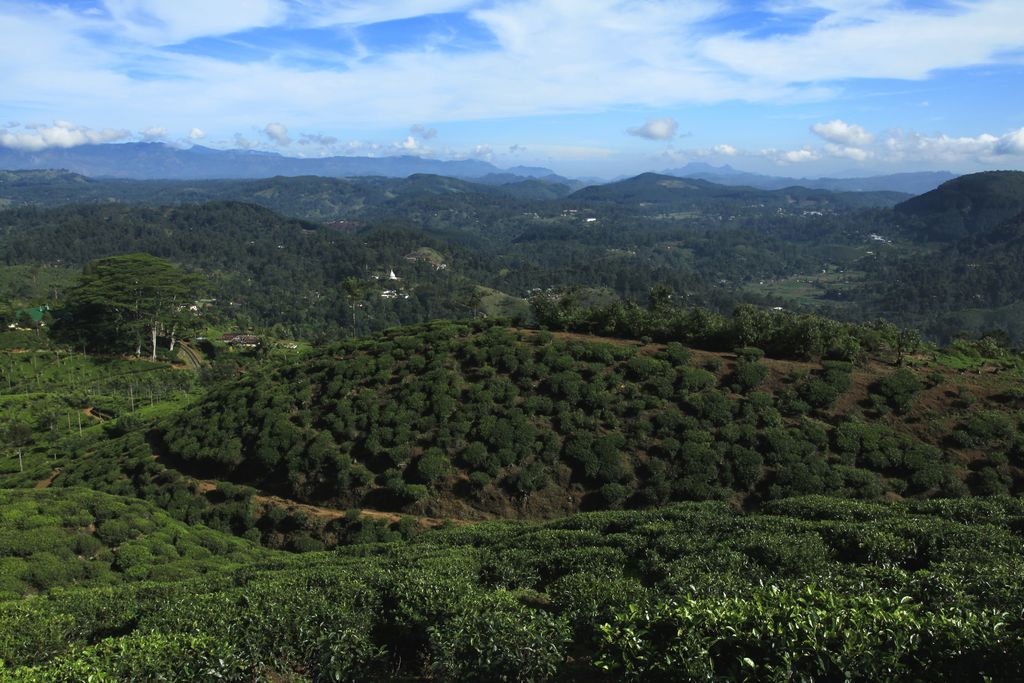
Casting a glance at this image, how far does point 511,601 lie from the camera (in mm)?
9039

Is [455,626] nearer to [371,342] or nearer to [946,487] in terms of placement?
[946,487]

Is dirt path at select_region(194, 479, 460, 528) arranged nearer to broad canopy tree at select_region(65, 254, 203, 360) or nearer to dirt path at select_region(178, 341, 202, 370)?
dirt path at select_region(178, 341, 202, 370)

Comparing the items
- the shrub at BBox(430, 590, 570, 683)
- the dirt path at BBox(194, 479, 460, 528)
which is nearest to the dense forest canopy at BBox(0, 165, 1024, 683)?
the shrub at BBox(430, 590, 570, 683)

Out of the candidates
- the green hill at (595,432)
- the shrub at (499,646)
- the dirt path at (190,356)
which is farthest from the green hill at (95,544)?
the dirt path at (190,356)

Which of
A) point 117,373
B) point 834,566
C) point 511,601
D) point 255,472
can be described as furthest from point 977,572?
point 117,373

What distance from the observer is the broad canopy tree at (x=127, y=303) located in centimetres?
6575

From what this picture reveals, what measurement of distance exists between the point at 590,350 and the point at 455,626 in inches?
786

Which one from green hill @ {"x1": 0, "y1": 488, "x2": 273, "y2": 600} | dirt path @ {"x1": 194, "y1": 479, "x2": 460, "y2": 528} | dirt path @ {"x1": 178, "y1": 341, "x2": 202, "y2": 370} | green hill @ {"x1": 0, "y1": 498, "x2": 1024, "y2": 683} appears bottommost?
dirt path @ {"x1": 178, "y1": 341, "x2": 202, "y2": 370}

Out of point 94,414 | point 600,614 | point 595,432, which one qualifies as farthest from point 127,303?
point 600,614

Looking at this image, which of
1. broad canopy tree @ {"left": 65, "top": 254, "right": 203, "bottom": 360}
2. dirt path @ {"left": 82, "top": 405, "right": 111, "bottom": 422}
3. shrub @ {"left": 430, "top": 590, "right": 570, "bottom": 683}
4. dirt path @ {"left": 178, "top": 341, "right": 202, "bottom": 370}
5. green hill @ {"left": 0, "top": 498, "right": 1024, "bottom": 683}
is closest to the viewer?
green hill @ {"left": 0, "top": 498, "right": 1024, "bottom": 683}

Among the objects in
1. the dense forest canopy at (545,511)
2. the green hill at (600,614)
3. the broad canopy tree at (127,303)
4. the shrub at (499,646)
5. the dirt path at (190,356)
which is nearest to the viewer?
the green hill at (600,614)

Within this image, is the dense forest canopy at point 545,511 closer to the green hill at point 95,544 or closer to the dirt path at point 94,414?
the green hill at point 95,544

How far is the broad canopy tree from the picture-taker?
6575cm

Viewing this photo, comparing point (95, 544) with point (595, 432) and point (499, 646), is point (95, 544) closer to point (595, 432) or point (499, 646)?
point (499, 646)
